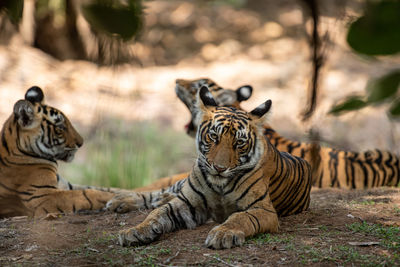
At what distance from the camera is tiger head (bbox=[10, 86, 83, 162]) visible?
15.3 feet

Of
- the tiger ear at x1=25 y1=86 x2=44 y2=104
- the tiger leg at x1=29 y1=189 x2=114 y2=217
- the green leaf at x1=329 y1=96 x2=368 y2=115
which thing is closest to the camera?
the green leaf at x1=329 y1=96 x2=368 y2=115

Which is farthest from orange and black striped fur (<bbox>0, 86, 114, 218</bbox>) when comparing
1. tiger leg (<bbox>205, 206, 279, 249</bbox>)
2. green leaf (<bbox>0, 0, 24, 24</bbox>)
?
green leaf (<bbox>0, 0, 24, 24</bbox>)

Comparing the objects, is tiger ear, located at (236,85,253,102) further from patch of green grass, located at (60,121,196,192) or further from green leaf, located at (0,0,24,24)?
green leaf, located at (0,0,24,24)

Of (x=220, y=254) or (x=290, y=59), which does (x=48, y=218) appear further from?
(x=290, y=59)

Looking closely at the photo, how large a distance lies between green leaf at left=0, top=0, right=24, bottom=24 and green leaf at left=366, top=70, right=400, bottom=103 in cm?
53

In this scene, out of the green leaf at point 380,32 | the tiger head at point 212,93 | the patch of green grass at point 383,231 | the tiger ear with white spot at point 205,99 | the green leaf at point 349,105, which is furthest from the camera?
the tiger head at point 212,93

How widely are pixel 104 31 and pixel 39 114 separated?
13.8 feet

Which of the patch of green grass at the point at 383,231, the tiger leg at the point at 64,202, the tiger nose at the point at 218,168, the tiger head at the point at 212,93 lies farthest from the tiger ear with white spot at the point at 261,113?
the tiger head at the point at 212,93

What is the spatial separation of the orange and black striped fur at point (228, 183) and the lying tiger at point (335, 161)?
2020mm

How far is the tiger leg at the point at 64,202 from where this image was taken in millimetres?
4461

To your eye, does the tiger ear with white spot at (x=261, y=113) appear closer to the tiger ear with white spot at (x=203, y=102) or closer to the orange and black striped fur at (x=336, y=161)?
the tiger ear with white spot at (x=203, y=102)

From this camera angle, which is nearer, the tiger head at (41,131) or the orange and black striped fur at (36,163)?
the orange and black striped fur at (36,163)

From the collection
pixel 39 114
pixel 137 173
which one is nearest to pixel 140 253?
pixel 39 114

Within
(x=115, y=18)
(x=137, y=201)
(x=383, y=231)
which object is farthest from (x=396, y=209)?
(x=115, y=18)
